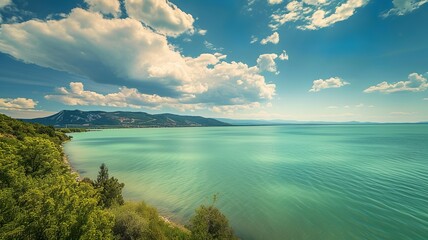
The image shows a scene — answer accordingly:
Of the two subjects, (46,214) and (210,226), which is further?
(210,226)

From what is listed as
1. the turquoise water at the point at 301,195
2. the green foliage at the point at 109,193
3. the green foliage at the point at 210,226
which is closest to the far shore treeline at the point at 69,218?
the green foliage at the point at 210,226

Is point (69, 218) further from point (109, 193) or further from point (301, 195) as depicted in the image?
point (301, 195)

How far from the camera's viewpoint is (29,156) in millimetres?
30828

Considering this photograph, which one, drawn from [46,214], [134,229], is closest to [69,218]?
[46,214]

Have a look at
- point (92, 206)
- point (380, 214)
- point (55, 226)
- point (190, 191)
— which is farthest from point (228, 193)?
point (55, 226)

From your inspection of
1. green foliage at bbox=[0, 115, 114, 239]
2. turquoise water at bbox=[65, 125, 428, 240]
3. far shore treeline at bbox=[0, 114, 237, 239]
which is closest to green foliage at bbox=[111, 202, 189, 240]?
far shore treeline at bbox=[0, 114, 237, 239]

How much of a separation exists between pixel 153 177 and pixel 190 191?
15.5 metres

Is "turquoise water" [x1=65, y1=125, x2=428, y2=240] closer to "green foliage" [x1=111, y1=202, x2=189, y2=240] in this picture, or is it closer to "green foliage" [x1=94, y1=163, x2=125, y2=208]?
"green foliage" [x1=94, y1=163, x2=125, y2=208]

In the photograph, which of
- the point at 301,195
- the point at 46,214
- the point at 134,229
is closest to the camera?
the point at 46,214

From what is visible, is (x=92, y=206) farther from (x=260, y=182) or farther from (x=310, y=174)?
(x=310, y=174)

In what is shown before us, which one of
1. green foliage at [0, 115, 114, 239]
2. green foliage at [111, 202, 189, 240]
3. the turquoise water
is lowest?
the turquoise water

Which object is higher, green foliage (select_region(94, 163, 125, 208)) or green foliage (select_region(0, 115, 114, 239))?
green foliage (select_region(0, 115, 114, 239))

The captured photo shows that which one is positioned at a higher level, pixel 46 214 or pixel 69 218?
pixel 46 214

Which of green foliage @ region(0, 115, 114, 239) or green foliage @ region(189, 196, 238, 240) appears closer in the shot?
green foliage @ region(0, 115, 114, 239)
